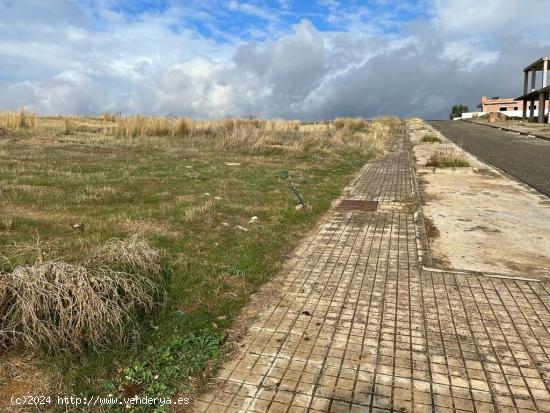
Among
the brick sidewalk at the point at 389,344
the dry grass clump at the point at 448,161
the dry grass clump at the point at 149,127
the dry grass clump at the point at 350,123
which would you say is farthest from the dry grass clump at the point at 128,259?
the dry grass clump at the point at 350,123

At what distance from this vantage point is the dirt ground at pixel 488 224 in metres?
4.95

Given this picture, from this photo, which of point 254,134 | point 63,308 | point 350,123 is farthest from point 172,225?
point 350,123

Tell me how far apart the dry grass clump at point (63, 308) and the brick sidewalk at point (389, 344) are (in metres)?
0.92

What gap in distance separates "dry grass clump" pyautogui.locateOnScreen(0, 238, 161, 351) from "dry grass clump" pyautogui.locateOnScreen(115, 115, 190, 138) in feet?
63.0

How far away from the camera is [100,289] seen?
341cm

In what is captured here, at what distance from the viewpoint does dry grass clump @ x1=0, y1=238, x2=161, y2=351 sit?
3010 millimetres

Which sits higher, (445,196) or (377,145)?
(377,145)

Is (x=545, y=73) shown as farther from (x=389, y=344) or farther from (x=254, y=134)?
(x=389, y=344)

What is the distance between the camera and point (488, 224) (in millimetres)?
6574

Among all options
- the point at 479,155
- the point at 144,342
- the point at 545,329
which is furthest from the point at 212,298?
the point at 479,155

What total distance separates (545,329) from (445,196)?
5.61 m

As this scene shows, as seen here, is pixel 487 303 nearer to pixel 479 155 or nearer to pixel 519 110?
pixel 479 155

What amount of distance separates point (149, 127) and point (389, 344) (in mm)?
21135

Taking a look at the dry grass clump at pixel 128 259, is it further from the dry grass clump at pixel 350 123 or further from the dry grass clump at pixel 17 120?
the dry grass clump at pixel 350 123
